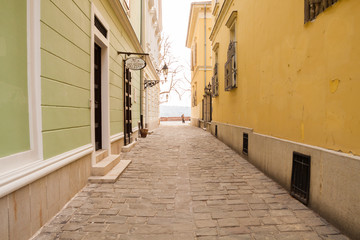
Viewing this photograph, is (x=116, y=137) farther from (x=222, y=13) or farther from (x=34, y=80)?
(x=222, y=13)

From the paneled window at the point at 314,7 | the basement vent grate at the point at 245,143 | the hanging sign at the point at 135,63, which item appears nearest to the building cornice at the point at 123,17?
the hanging sign at the point at 135,63

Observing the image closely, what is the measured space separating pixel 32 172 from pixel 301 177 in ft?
11.7

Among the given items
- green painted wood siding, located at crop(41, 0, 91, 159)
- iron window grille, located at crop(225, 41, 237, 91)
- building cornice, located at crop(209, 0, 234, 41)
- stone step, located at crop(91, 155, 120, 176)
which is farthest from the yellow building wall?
green painted wood siding, located at crop(41, 0, 91, 159)

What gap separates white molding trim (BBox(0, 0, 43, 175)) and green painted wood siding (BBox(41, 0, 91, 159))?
0.09 metres

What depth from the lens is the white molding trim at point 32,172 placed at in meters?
1.95

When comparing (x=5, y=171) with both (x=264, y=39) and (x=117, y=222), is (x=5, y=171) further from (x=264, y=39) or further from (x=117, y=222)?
(x=264, y=39)

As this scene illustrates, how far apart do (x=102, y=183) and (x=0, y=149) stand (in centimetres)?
220

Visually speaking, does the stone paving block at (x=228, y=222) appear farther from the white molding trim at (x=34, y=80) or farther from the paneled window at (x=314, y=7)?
the paneled window at (x=314, y=7)

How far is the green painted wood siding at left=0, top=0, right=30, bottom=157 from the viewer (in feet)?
6.75

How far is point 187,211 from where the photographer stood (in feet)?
9.61

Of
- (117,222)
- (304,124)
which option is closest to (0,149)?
(117,222)

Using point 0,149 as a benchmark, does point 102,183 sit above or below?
below

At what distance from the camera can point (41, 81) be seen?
258 cm

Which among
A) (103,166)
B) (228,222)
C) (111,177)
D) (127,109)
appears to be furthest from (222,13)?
(228,222)
